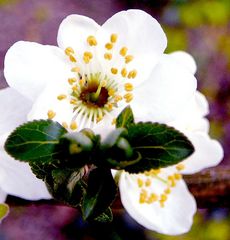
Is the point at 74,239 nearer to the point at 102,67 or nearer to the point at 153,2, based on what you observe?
the point at 153,2

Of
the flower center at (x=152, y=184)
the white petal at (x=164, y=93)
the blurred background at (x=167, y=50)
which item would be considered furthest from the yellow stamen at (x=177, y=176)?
the blurred background at (x=167, y=50)

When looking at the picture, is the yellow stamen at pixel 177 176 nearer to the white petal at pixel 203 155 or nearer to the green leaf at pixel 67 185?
the white petal at pixel 203 155

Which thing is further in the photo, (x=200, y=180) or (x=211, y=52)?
(x=211, y=52)

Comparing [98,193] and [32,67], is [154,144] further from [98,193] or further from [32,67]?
[32,67]

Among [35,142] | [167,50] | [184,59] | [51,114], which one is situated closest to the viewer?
[35,142]

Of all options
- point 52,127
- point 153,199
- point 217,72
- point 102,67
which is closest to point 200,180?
point 153,199

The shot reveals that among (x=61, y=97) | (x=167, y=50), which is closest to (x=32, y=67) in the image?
(x=61, y=97)

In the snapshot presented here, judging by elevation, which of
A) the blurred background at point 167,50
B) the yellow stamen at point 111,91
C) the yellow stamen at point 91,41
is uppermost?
the yellow stamen at point 91,41
